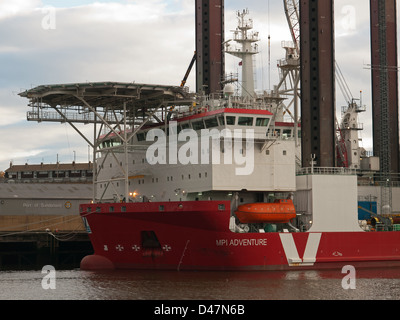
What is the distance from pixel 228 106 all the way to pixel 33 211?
2857cm

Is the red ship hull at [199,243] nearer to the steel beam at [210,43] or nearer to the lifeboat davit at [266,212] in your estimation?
the lifeboat davit at [266,212]

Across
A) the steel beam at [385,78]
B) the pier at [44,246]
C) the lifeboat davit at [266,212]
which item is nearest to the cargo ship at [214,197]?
the lifeboat davit at [266,212]

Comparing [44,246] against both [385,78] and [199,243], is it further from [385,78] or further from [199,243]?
[385,78]

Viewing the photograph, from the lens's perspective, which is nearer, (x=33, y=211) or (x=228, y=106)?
(x=228, y=106)

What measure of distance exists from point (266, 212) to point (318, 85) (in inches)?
332

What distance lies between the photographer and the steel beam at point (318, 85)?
42.0m

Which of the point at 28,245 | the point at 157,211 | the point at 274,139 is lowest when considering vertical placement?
the point at 28,245

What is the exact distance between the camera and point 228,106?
131 ft

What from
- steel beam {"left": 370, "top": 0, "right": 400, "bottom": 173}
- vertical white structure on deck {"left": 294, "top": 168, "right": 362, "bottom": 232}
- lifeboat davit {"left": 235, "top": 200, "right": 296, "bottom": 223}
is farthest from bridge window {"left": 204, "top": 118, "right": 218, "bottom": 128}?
steel beam {"left": 370, "top": 0, "right": 400, "bottom": 173}

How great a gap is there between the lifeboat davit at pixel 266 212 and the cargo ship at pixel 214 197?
50 millimetres

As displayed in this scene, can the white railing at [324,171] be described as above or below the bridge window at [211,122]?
below

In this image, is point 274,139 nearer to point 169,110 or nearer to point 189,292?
Answer: point 169,110

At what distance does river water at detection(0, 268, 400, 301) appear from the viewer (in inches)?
1172
